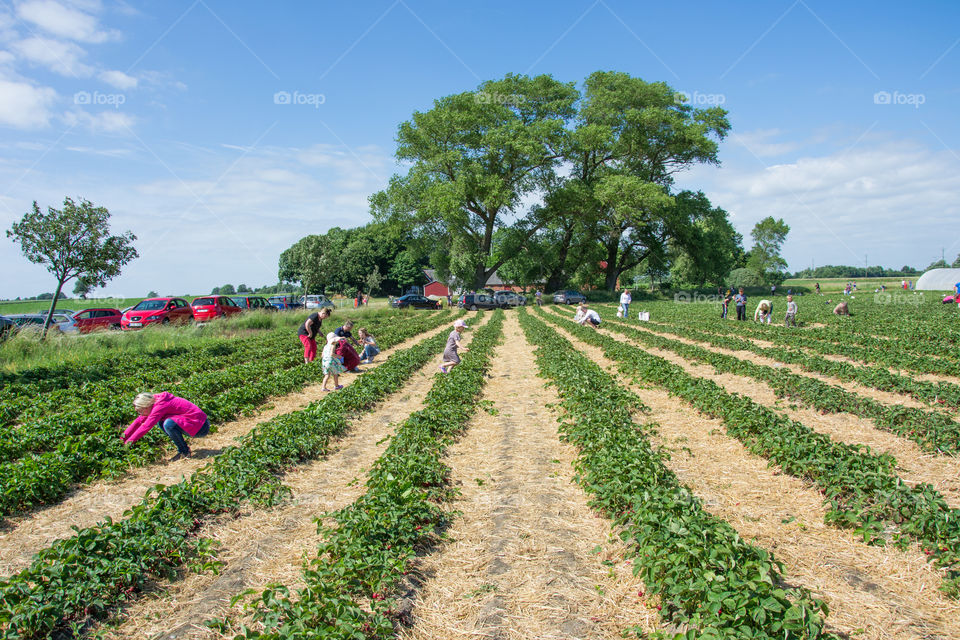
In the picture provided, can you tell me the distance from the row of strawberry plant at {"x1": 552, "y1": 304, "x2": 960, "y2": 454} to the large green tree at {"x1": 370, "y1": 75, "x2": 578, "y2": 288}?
3166 centimetres

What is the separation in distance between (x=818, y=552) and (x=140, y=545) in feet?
19.6

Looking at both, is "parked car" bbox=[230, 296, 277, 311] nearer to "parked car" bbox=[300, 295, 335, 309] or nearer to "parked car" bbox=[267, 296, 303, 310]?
"parked car" bbox=[267, 296, 303, 310]

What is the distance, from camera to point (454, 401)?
1013 centimetres

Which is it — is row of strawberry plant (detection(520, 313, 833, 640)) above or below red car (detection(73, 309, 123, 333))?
below

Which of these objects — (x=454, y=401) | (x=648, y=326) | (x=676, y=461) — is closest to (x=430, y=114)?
(x=648, y=326)

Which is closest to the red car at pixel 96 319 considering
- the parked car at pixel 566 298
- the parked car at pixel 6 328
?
the parked car at pixel 6 328

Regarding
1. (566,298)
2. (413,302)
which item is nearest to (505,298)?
(566,298)

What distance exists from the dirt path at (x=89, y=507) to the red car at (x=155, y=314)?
716 inches

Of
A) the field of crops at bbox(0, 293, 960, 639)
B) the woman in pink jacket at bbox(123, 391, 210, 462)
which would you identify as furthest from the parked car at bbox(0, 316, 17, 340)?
the woman in pink jacket at bbox(123, 391, 210, 462)

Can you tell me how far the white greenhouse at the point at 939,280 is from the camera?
61388 mm

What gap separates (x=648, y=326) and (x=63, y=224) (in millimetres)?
25956

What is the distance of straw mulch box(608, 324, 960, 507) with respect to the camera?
6.04 meters

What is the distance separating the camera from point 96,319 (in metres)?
24.8

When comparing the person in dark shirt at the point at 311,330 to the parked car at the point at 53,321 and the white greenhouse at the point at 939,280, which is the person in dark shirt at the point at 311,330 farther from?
the white greenhouse at the point at 939,280
